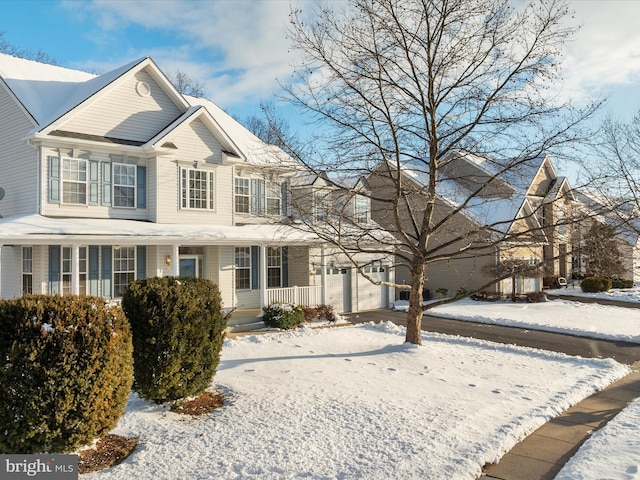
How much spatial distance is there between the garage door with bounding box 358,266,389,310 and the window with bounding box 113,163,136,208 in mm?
10495

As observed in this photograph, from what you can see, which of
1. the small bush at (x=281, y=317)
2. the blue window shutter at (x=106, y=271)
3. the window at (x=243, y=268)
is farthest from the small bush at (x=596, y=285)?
the blue window shutter at (x=106, y=271)

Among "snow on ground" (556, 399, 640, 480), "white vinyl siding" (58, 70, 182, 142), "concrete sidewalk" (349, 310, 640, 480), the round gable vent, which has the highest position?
the round gable vent

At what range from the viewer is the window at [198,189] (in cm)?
1758

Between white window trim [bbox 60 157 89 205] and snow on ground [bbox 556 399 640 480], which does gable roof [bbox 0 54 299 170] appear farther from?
snow on ground [bbox 556 399 640 480]

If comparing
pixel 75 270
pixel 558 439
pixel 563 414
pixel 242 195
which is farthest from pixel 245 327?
pixel 558 439

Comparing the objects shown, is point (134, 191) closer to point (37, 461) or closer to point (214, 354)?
point (214, 354)

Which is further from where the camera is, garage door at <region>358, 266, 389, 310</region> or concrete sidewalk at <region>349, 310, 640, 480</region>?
garage door at <region>358, 266, 389, 310</region>

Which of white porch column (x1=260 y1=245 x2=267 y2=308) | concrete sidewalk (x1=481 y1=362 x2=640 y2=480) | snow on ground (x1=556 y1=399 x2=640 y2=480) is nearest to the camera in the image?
snow on ground (x1=556 y1=399 x2=640 y2=480)

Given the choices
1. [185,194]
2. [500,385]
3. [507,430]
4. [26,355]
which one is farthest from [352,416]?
[185,194]

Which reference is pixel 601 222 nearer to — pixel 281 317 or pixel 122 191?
pixel 281 317

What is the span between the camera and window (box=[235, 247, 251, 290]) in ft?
63.8

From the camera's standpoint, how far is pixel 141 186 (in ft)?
55.8

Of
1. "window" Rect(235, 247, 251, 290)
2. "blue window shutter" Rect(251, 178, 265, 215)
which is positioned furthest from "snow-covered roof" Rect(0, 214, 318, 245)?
"blue window shutter" Rect(251, 178, 265, 215)

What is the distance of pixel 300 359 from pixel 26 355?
22.9ft
